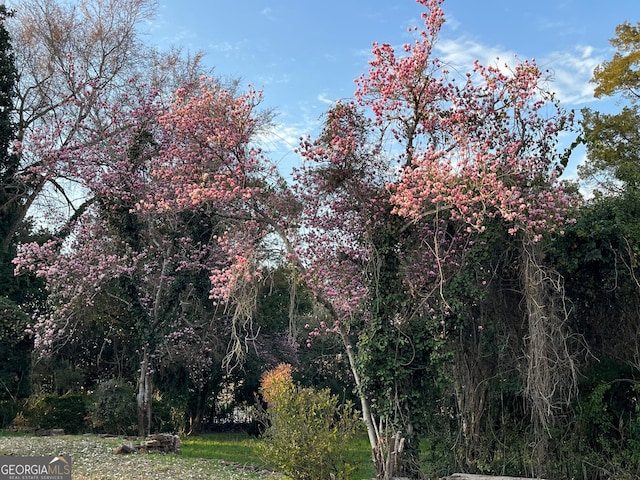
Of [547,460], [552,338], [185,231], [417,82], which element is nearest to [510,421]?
[547,460]

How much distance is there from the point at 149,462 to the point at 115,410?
4.74 m

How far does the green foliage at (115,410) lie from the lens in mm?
12367

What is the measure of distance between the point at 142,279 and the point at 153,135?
140 inches

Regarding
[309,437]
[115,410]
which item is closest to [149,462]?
[309,437]

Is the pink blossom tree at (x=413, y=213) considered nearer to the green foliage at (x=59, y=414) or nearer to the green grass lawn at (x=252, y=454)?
the green grass lawn at (x=252, y=454)

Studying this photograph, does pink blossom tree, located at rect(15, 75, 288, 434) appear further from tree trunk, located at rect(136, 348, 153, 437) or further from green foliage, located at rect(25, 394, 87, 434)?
green foliage, located at rect(25, 394, 87, 434)

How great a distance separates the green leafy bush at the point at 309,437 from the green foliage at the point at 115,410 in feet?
25.0

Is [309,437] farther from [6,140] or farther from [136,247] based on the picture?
[6,140]

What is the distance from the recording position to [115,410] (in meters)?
12.2

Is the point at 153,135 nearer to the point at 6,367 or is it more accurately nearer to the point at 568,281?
the point at 6,367

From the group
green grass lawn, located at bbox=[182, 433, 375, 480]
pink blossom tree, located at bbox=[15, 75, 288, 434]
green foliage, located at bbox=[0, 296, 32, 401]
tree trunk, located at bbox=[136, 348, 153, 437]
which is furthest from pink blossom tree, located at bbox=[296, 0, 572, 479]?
green foliage, located at bbox=[0, 296, 32, 401]

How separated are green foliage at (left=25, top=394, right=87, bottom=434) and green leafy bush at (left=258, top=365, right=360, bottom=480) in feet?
34.3

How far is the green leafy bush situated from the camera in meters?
5.70

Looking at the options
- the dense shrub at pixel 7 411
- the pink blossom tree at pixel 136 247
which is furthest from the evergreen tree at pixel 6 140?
the dense shrub at pixel 7 411
